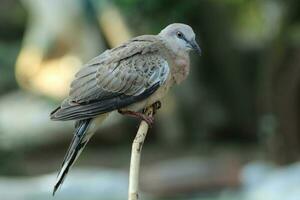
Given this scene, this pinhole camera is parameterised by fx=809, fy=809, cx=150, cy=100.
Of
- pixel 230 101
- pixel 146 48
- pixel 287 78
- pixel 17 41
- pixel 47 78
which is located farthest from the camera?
pixel 17 41

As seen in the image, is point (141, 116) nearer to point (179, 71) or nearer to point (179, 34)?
point (179, 71)

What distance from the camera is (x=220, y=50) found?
10.9 meters

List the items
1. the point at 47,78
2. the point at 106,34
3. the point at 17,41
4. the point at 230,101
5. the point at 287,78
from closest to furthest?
1. the point at 287,78
2. the point at 47,78
3. the point at 106,34
4. the point at 230,101
5. the point at 17,41

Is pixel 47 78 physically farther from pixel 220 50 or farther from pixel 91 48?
pixel 220 50

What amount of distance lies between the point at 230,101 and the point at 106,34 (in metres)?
2.09

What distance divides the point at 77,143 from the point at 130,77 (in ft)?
1.28

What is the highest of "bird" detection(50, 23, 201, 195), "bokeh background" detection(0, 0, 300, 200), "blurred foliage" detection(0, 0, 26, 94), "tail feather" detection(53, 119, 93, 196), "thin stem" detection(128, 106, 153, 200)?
"blurred foliage" detection(0, 0, 26, 94)

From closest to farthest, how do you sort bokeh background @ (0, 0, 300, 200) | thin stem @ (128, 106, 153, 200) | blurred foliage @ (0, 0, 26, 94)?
thin stem @ (128, 106, 153, 200) < bokeh background @ (0, 0, 300, 200) < blurred foliage @ (0, 0, 26, 94)

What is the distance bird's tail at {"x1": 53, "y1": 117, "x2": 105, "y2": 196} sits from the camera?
8.79 ft

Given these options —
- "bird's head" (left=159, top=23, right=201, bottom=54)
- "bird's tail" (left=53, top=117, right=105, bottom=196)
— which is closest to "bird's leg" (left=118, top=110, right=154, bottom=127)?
"bird's tail" (left=53, top=117, right=105, bottom=196)

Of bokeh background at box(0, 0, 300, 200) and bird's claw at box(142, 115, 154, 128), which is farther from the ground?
bokeh background at box(0, 0, 300, 200)

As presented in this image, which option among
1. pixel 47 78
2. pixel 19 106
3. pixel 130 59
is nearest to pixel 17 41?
pixel 19 106

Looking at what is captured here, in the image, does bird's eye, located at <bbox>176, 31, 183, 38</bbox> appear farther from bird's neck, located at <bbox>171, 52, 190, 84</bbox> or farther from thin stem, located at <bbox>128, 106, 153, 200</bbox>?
thin stem, located at <bbox>128, 106, 153, 200</bbox>

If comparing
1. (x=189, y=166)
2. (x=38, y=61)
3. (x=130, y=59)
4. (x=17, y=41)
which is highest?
(x=17, y=41)
